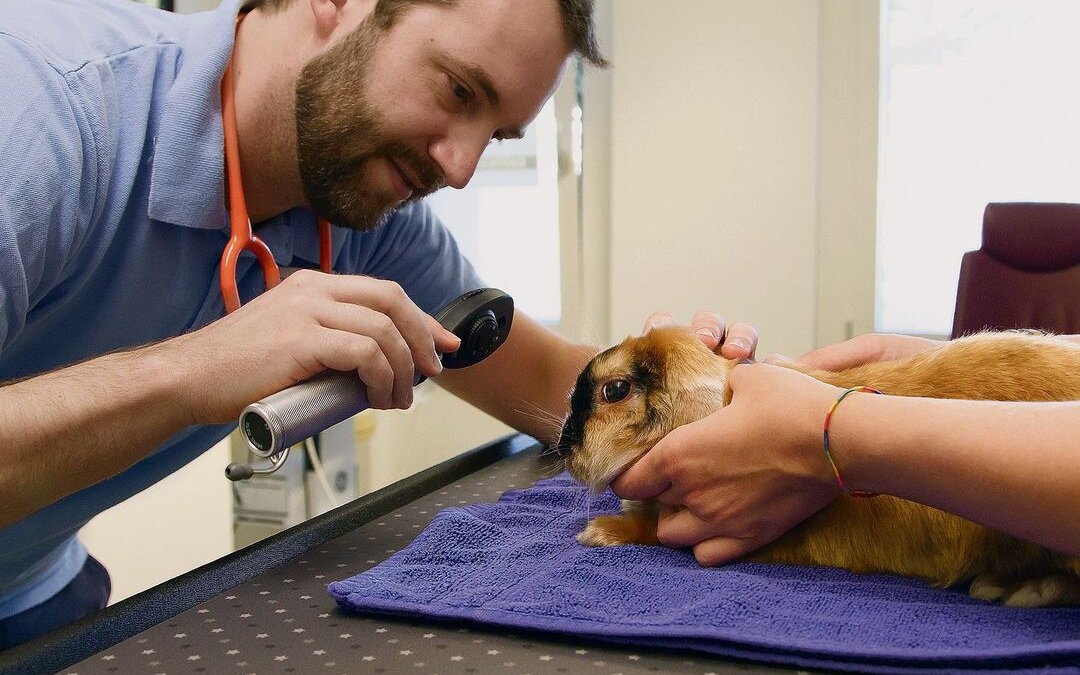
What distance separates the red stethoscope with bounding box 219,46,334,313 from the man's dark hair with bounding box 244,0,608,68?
0.59ft

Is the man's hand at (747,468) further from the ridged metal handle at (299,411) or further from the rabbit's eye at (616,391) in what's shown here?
the ridged metal handle at (299,411)

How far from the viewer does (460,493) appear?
51.5 inches

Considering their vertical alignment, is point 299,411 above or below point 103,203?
below

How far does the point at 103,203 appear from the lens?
1.16m

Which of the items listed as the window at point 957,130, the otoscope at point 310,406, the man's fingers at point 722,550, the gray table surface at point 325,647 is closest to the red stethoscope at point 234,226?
the otoscope at point 310,406

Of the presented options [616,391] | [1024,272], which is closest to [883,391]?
[616,391]

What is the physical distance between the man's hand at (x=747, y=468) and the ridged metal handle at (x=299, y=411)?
0.35 metres

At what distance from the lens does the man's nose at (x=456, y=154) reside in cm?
133

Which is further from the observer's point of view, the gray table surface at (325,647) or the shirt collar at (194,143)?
the shirt collar at (194,143)

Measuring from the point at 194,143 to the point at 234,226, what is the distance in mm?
129

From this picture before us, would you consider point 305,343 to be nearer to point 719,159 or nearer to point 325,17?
point 325,17

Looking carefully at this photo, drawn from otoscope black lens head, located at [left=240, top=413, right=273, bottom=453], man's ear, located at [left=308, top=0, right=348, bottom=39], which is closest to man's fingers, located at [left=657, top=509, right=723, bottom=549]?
otoscope black lens head, located at [left=240, top=413, right=273, bottom=453]

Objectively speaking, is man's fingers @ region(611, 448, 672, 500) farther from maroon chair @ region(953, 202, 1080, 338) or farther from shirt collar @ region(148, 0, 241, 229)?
maroon chair @ region(953, 202, 1080, 338)

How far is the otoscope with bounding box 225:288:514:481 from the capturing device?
0.84 meters
